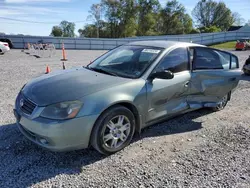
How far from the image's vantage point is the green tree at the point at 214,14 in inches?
2992

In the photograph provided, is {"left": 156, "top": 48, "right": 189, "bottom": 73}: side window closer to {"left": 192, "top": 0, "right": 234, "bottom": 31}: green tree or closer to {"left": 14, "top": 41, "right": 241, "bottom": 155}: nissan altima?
{"left": 14, "top": 41, "right": 241, "bottom": 155}: nissan altima

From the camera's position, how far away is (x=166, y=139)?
400 centimetres

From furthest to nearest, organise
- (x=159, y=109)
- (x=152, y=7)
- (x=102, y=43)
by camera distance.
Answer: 1. (x=152, y=7)
2. (x=102, y=43)
3. (x=159, y=109)

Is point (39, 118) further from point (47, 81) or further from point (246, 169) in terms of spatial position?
point (246, 169)

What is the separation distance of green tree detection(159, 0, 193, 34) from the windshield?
200 ft

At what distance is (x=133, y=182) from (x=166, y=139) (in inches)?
51.4

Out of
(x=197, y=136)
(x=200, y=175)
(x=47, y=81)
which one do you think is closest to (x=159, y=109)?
(x=197, y=136)

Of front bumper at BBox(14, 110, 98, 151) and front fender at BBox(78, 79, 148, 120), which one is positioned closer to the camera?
front bumper at BBox(14, 110, 98, 151)

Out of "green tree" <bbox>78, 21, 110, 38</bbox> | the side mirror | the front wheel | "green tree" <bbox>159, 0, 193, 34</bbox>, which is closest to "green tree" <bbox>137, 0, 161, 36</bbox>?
"green tree" <bbox>159, 0, 193, 34</bbox>

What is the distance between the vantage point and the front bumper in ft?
9.57

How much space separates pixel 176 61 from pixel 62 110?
223cm

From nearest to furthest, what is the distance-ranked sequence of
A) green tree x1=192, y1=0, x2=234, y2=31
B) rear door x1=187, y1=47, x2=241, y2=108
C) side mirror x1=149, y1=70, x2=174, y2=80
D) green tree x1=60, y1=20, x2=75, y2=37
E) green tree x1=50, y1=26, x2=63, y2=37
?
side mirror x1=149, y1=70, x2=174, y2=80 < rear door x1=187, y1=47, x2=241, y2=108 < green tree x1=192, y1=0, x2=234, y2=31 < green tree x1=50, y1=26, x2=63, y2=37 < green tree x1=60, y1=20, x2=75, y2=37

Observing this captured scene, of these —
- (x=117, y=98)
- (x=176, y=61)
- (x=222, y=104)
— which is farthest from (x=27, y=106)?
(x=222, y=104)

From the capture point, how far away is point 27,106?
126 inches
